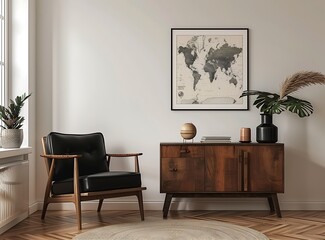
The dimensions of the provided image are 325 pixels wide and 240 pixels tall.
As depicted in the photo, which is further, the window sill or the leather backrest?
the leather backrest

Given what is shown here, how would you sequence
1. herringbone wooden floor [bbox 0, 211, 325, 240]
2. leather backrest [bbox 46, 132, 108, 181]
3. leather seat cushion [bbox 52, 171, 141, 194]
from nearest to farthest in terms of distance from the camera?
herringbone wooden floor [bbox 0, 211, 325, 240], leather seat cushion [bbox 52, 171, 141, 194], leather backrest [bbox 46, 132, 108, 181]

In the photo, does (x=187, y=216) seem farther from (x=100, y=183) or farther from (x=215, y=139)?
(x=100, y=183)

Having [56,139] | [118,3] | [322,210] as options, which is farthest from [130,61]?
[322,210]

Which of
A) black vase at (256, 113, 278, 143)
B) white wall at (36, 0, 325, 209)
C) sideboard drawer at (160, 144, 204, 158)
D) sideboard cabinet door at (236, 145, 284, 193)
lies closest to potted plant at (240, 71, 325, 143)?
black vase at (256, 113, 278, 143)

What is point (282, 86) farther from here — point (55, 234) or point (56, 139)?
point (55, 234)

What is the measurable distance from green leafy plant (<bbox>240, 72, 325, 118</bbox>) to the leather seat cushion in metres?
1.47

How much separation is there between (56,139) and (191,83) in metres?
1.53

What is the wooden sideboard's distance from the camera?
182 inches

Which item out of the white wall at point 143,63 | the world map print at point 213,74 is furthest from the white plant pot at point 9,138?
the world map print at point 213,74

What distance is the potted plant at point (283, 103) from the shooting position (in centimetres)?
470

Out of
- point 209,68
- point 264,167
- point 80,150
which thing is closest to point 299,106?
point 264,167

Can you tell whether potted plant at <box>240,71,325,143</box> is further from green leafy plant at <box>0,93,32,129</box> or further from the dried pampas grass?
green leafy plant at <box>0,93,32,129</box>

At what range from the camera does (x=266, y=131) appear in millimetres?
4723

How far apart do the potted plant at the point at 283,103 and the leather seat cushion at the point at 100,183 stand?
1.35 meters
